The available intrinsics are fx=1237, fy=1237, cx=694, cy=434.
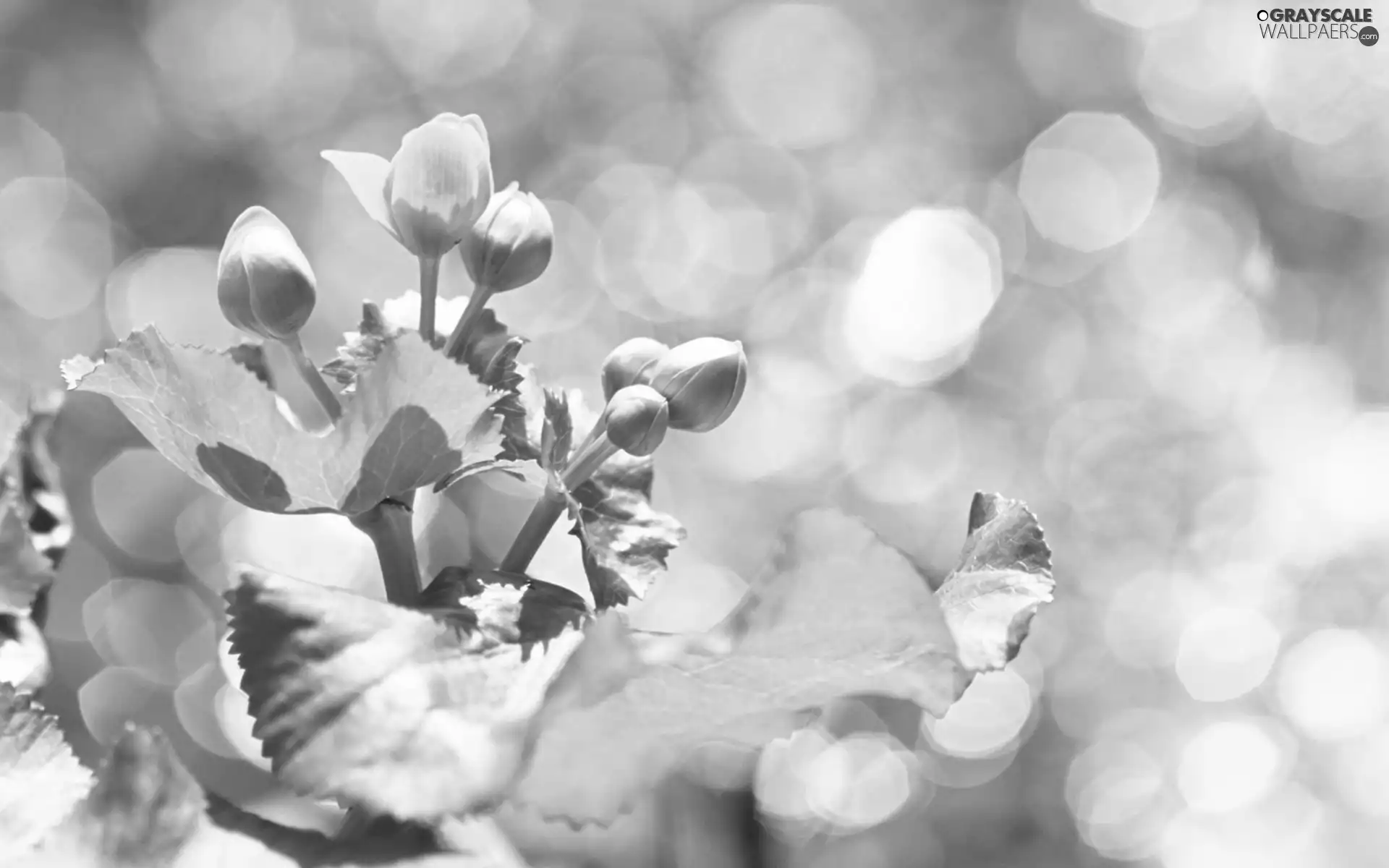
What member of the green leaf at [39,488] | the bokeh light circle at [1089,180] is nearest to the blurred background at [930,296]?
the bokeh light circle at [1089,180]

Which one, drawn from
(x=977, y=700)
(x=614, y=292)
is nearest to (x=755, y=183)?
(x=614, y=292)

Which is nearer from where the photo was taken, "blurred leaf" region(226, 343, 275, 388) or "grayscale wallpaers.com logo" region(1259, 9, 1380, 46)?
"blurred leaf" region(226, 343, 275, 388)

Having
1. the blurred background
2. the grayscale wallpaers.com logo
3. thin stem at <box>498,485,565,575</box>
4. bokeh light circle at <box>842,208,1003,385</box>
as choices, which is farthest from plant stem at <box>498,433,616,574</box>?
the grayscale wallpaers.com logo

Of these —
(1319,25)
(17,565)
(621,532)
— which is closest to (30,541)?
(17,565)

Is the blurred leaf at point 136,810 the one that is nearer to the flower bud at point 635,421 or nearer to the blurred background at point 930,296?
the flower bud at point 635,421

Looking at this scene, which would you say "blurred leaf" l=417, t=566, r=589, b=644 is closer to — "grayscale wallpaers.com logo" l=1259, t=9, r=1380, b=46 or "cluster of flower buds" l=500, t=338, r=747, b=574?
"cluster of flower buds" l=500, t=338, r=747, b=574

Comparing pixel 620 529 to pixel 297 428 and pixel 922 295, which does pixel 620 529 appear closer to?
pixel 297 428

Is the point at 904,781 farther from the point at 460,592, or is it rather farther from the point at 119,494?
the point at 460,592
